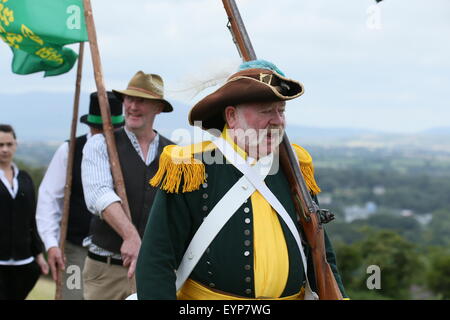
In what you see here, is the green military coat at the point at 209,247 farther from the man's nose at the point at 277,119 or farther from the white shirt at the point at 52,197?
the white shirt at the point at 52,197

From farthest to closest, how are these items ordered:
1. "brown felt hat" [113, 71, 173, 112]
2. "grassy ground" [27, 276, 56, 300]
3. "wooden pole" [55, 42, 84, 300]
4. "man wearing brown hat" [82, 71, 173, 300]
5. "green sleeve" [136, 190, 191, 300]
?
"grassy ground" [27, 276, 56, 300]
"wooden pole" [55, 42, 84, 300]
"brown felt hat" [113, 71, 173, 112]
"man wearing brown hat" [82, 71, 173, 300]
"green sleeve" [136, 190, 191, 300]

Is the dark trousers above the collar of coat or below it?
below

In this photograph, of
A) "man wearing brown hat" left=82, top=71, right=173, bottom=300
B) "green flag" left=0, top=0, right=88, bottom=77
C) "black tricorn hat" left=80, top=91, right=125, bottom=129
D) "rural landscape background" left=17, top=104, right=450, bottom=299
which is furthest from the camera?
"rural landscape background" left=17, top=104, right=450, bottom=299

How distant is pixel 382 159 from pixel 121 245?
3112 inches

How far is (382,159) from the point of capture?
270 feet

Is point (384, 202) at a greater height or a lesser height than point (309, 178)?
lesser

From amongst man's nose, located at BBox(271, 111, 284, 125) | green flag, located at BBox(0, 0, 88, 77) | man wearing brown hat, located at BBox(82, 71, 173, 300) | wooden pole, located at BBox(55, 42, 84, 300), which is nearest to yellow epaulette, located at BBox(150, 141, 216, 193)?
man's nose, located at BBox(271, 111, 284, 125)

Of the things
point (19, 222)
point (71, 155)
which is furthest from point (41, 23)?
point (19, 222)

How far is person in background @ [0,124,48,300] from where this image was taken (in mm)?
6770

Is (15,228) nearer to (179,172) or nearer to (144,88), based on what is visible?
(144,88)

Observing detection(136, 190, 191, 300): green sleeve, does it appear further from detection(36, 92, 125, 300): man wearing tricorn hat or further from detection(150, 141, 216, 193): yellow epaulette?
detection(36, 92, 125, 300): man wearing tricorn hat

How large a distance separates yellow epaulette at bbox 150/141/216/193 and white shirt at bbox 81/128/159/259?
Result: 5.45 feet

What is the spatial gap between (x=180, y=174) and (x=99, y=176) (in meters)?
A: 1.88

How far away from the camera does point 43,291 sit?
11.3 m
